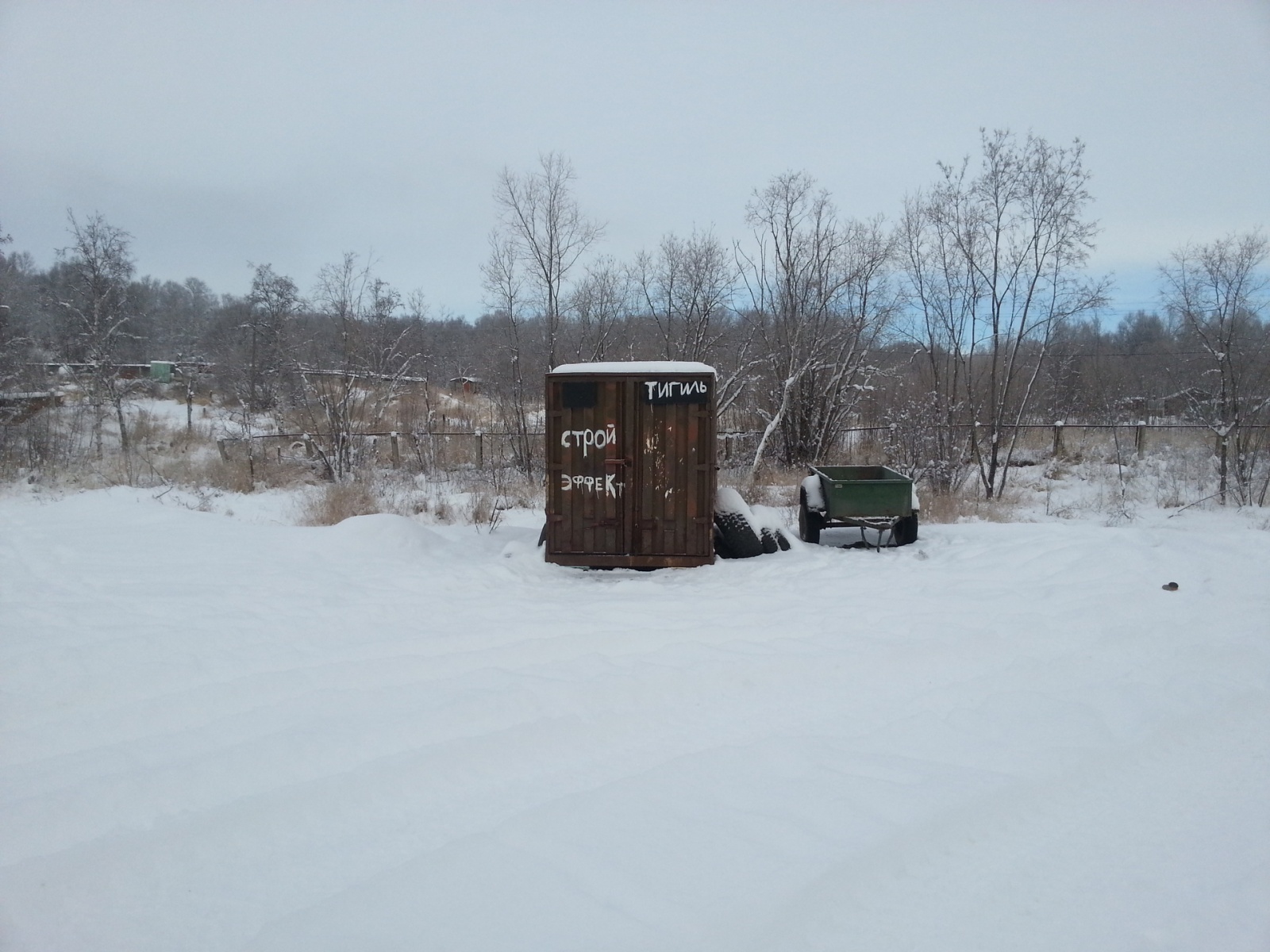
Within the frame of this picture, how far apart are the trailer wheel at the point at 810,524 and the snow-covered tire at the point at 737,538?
1.04 metres

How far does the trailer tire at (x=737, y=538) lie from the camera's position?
25.7 ft

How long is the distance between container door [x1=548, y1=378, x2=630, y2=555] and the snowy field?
125 centimetres

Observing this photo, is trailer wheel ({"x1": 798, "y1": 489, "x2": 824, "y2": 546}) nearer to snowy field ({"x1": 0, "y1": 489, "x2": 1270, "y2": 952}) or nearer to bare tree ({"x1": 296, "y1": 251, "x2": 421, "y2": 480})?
snowy field ({"x1": 0, "y1": 489, "x2": 1270, "y2": 952})

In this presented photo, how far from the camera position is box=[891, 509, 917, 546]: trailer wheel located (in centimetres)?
828

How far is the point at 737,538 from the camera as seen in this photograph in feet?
25.7

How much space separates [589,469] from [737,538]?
→ 6.20ft

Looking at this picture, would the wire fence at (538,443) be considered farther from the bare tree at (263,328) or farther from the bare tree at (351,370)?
the bare tree at (263,328)

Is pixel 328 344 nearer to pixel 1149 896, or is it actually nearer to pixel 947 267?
pixel 947 267

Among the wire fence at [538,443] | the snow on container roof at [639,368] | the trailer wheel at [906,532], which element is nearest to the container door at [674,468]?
the snow on container roof at [639,368]

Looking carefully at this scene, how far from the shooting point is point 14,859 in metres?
2.57

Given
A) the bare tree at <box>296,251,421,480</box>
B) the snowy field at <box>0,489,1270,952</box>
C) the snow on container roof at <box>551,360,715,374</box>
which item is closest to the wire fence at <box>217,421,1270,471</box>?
the bare tree at <box>296,251,421,480</box>

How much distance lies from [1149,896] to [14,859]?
13.9 feet

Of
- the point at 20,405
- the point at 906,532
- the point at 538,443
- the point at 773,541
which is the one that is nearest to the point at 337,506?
the point at 773,541

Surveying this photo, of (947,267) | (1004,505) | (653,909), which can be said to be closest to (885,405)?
(947,267)
